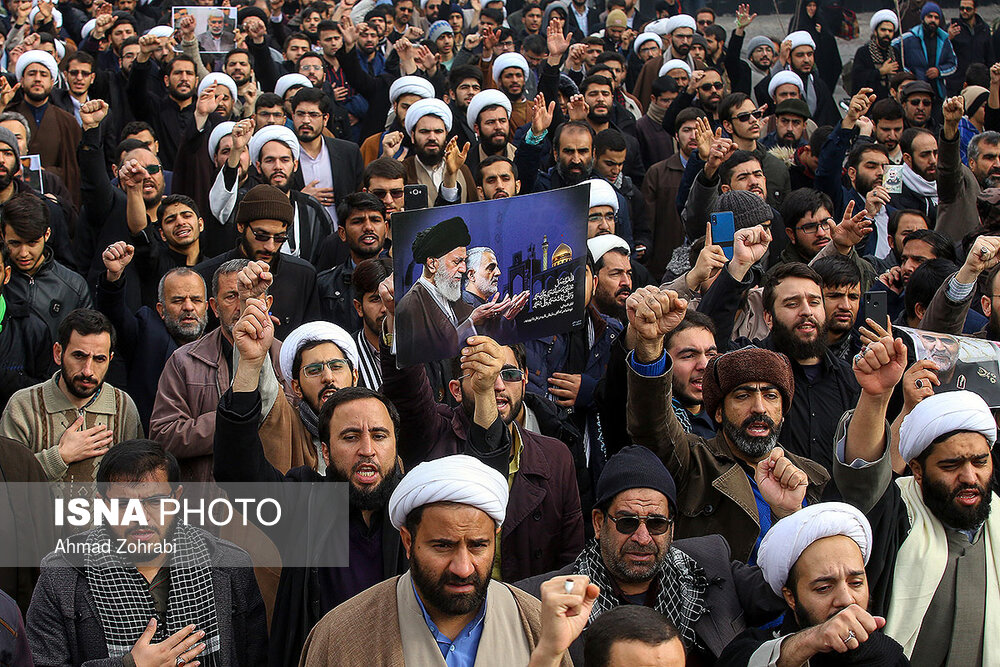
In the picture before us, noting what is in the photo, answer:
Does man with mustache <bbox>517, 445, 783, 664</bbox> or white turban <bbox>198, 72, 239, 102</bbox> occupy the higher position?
white turban <bbox>198, 72, 239, 102</bbox>

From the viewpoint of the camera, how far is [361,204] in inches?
253

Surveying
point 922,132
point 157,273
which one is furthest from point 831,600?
point 922,132

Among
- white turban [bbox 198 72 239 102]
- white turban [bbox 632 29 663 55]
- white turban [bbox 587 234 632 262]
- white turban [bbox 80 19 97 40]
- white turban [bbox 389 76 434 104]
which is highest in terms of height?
white turban [bbox 80 19 97 40]

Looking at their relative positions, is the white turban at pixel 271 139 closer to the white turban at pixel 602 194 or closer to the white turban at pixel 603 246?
the white turban at pixel 602 194

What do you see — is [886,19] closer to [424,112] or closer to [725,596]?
[424,112]

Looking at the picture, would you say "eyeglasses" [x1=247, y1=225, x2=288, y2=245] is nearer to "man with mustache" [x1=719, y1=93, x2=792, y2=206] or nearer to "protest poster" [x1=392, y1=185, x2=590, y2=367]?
"protest poster" [x1=392, y1=185, x2=590, y2=367]

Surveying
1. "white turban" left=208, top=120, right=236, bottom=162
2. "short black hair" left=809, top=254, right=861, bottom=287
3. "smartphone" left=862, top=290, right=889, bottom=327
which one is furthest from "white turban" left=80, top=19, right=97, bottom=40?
"smartphone" left=862, top=290, right=889, bottom=327

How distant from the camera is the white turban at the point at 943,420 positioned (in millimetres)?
3949

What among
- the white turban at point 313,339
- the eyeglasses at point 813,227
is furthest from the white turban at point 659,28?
the white turban at point 313,339

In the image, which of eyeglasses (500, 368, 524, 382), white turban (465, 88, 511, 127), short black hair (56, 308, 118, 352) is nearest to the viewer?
eyeglasses (500, 368, 524, 382)

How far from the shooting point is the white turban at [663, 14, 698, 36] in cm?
1264

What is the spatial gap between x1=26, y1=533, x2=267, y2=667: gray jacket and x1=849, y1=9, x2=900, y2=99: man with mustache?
390 inches

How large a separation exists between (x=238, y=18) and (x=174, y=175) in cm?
344

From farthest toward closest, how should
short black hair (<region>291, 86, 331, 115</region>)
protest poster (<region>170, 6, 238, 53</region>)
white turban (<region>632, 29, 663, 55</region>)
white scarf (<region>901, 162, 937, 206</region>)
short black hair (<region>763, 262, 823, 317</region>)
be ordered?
1. white turban (<region>632, 29, 663, 55</region>)
2. protest poster (<region>170, 6, 238, 53</region>)
3. short black hair (<region>291, 86, 331, 115</region>)
4. white scarf (<region>901, 162, 937, 206</region>)
5. short black hair (<region>763, 262, 823, 317</region>)
